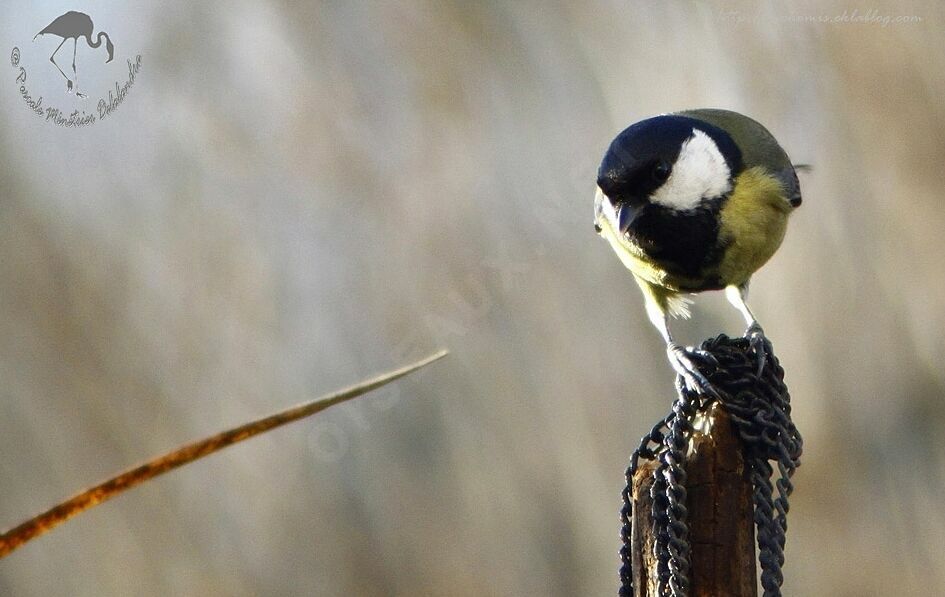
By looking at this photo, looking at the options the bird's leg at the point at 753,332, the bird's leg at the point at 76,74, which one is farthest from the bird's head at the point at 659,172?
the bird's leg at the point at 76,74

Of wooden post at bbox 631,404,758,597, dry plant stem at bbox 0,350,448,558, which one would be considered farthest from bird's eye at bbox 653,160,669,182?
dry plant stem at bbox 0,350,448,558

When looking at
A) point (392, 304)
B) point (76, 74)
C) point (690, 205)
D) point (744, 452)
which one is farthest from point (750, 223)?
point (76, 74)

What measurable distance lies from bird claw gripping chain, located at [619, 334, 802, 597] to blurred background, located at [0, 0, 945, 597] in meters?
1.02

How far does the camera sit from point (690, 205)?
1149 millimetres

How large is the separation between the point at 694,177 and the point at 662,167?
7cm

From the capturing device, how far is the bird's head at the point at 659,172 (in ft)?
3.59

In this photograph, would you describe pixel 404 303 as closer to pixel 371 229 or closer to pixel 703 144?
pixel 371 229

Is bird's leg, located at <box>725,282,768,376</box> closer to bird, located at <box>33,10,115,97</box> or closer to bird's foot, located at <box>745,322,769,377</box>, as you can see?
bird's foot, located at <box>745,322,769,377</box>

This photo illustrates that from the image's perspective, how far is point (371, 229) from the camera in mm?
2039

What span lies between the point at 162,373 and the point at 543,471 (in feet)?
2.77

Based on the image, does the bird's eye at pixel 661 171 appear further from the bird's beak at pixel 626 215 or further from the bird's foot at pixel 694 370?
the bird's foot at pixel 694 370

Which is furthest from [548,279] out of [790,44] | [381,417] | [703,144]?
[703,144]

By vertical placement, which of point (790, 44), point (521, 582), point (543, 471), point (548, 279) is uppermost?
point (790, 44)

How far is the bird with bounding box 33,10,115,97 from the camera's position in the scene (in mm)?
1903
